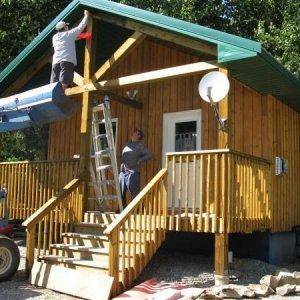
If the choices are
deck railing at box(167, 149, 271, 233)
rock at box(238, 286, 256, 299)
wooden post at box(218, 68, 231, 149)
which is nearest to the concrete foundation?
deck railing at box(167, 149, 271, 233)

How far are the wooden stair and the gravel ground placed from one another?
7.4 inches

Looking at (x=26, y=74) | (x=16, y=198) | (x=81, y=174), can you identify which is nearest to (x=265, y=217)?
(x=81, y=174)

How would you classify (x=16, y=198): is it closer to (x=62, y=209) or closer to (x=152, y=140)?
(x=62, y=209)

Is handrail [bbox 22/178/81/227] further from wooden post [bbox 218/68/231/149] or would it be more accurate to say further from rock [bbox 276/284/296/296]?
rock [bbox 276/284/296/296]

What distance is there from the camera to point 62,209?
372 inches

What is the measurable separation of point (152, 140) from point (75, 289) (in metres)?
4.77

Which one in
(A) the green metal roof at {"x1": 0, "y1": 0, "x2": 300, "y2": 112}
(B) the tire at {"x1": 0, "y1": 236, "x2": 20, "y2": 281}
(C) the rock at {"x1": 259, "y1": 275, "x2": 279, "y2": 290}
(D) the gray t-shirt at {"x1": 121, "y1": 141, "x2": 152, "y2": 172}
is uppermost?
(A) the green metal roof at {"x1": 0, "y1": 0, "x2": 300, "y2": 112}

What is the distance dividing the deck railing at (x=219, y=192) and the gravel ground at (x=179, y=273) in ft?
2.71

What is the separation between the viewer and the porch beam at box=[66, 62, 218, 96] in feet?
27.5

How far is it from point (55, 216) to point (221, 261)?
3443 millimetres

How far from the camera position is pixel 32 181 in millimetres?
11352

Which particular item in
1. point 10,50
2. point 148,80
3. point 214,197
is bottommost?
point 214,197

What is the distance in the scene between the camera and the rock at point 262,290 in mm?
7105

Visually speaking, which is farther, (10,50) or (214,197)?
(10,50)
